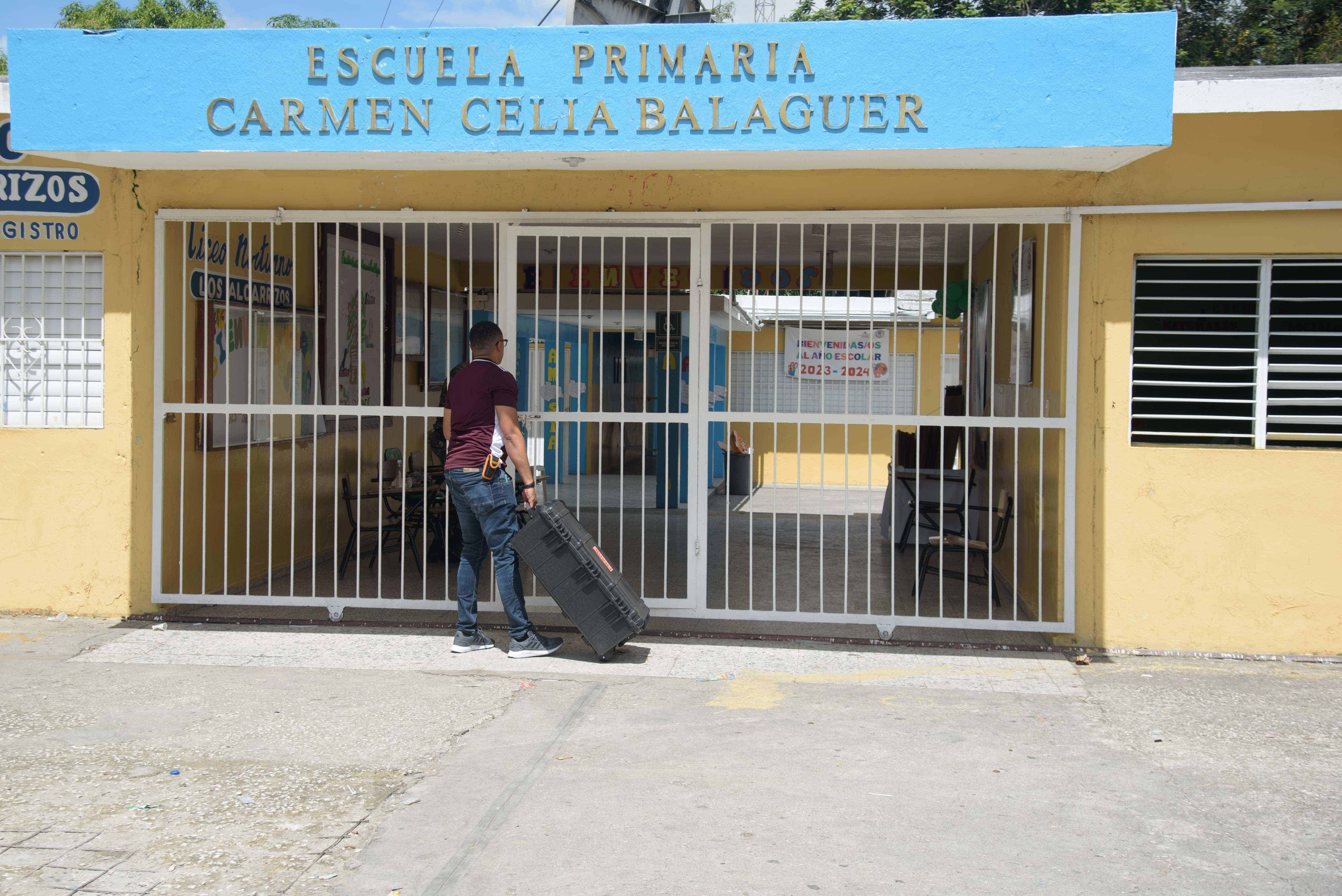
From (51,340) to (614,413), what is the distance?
146 inches

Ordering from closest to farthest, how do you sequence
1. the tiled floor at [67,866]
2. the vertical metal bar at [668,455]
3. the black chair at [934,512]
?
the tiled floor at [67,866]
the vertical metal bar at [668,455]
the black chair at [934,512]

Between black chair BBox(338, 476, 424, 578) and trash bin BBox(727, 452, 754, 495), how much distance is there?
20.7 ft

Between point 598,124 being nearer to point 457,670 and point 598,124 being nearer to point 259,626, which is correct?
point 457,670

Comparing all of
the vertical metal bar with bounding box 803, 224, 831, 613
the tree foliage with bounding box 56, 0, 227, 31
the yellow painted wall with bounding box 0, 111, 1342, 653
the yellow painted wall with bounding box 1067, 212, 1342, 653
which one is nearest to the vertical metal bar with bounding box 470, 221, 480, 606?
the yellow painted wall with bounding box 0, 111, 1342, 653

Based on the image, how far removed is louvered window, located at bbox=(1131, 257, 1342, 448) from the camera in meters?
5.75

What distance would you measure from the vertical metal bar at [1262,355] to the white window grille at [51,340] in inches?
257

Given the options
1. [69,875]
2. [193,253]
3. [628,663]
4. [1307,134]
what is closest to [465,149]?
[193,253]

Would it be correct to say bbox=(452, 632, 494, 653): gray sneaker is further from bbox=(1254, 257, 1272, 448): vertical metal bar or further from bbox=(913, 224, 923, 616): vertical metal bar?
bbox=(1254, 257, 1272, 448): vertical metal bar

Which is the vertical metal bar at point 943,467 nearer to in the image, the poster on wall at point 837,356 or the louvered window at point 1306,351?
the poster on wall at point 837,356

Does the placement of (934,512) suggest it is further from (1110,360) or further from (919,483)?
(1110,360)

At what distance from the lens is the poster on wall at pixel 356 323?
8.07m

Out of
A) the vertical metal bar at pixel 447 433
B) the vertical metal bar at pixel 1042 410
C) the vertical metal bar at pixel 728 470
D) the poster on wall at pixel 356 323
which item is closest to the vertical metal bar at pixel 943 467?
the vertical metal bar at pixel 1042 410

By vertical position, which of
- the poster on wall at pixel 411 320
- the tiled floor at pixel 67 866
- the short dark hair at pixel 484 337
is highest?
the poster on wall at pixel 411 320

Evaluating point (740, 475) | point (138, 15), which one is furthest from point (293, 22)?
point (740, 475)
